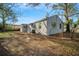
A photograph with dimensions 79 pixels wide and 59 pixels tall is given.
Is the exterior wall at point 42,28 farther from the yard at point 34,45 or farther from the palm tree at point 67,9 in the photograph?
the palm tree at point 67,9

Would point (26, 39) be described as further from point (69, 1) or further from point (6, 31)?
point (69, 1)

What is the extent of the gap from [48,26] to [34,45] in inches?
12.1

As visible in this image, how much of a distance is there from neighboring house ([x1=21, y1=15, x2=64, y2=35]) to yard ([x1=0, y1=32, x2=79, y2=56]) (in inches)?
2.9

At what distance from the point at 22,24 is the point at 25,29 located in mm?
81

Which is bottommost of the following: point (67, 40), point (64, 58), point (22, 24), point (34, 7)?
point (64, 58)

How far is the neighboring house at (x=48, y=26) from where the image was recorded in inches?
108

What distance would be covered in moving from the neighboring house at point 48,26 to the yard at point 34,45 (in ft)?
0.24

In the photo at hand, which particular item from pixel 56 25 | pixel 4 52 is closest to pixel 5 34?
pixel 4 52

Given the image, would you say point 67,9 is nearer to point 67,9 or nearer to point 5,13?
point 67,9

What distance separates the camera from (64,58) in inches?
106

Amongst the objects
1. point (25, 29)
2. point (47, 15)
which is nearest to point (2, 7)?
point (25, 29)

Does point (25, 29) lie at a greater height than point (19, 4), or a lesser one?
lesser

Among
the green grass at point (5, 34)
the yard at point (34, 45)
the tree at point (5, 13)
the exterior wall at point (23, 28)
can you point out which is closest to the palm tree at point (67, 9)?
the yard at point (34, 45)

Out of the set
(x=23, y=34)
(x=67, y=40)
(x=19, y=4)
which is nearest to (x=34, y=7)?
(x=19, y=4)
